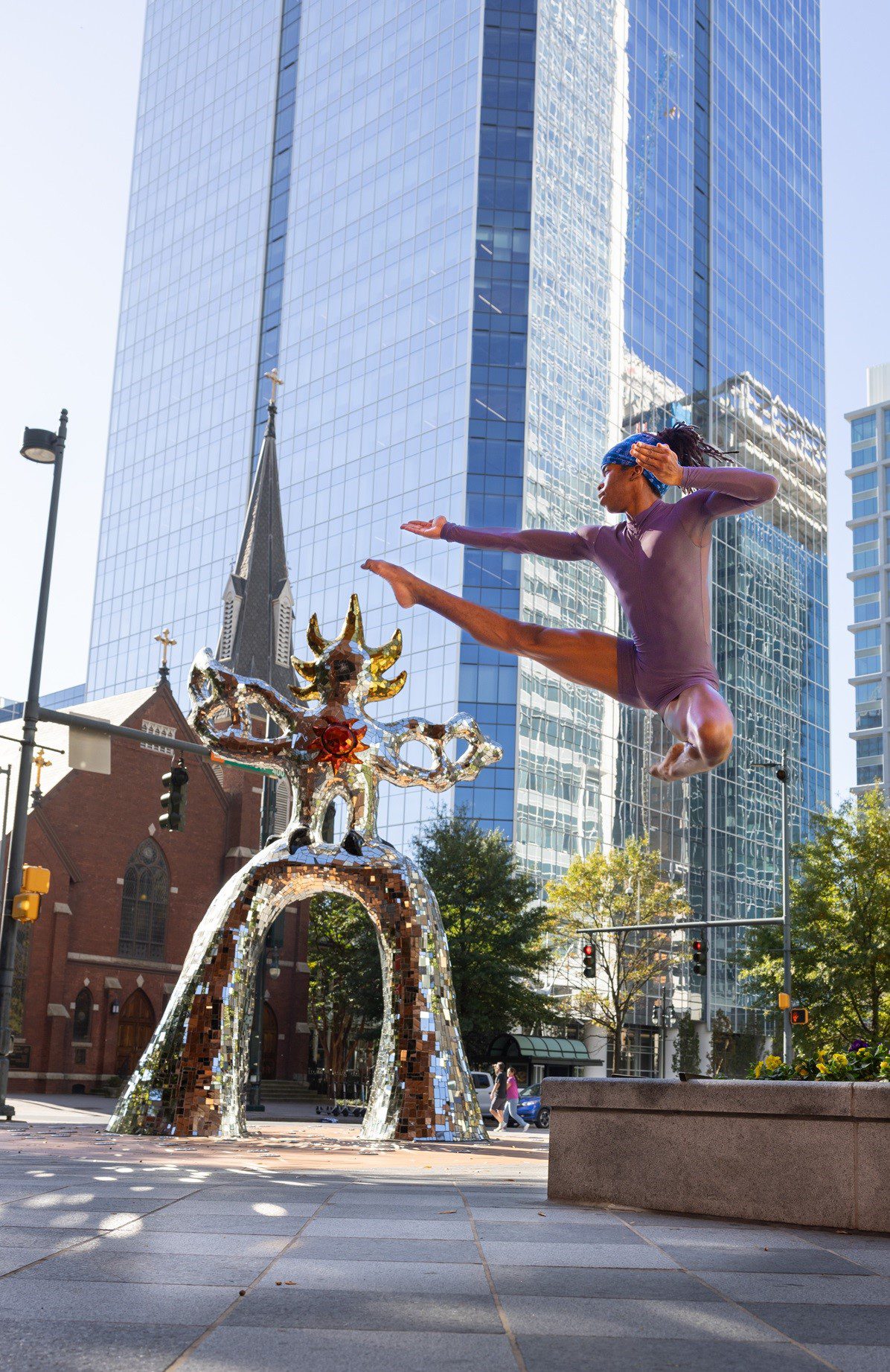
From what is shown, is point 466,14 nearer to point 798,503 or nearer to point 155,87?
point 798,503

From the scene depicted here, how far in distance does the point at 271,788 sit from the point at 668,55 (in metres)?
66.4

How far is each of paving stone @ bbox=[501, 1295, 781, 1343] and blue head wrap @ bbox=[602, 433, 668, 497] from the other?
391cm

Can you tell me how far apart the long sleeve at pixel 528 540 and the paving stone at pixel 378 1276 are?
388 centimetres

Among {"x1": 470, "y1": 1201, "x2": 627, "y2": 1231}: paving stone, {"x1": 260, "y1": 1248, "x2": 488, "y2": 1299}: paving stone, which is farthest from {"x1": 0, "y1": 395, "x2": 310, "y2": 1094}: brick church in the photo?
{"x1": 260, "y1": 1248, "x2": 488, "y2": 1299}: paving stone

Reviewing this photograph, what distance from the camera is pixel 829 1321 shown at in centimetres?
504

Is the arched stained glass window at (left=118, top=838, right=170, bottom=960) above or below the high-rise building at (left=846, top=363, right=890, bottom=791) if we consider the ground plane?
below

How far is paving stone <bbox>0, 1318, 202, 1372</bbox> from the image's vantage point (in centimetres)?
392

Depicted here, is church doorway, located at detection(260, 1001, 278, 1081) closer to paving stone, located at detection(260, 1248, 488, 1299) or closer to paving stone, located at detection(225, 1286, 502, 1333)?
paving stone, located at detection(260, 1248, 488, 1299)

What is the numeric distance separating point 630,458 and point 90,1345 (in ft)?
16.2

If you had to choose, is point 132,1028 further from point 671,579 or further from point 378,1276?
point 671,579

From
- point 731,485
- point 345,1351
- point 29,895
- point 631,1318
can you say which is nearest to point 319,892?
point 29,895

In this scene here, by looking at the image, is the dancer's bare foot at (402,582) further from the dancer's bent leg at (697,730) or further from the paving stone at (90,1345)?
the paving stone at (90,1345)

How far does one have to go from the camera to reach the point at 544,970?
4944 centimetres

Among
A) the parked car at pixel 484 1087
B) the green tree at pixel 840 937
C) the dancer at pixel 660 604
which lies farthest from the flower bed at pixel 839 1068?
the parked car at pixel 484 1087
